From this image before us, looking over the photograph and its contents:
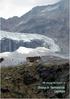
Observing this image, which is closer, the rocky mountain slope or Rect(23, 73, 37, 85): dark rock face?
the rocky mountain slope

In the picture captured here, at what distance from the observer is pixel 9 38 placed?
1252 inches

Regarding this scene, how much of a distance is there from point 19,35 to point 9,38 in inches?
56.5

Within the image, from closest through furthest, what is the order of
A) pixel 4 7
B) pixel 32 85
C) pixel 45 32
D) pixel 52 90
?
pixel 52 90 → pixel 32 85 → pixel 4 7 → pixel 45 32

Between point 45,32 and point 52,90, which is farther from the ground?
point 45,32

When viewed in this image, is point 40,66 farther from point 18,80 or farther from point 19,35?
point 19,35

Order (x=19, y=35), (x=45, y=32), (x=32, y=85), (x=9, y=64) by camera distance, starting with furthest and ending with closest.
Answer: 1. (x=19, y=35)
2. (x=45, y=32)
3. (x=9, y=64)
4. (x=32, y=85)

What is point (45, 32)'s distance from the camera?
3081 centimetres

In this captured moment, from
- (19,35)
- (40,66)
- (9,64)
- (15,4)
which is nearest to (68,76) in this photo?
(40,66)

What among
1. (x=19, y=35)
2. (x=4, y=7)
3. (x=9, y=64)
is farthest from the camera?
(x=19, y=35)

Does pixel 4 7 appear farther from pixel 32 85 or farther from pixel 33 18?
pixel 33 18

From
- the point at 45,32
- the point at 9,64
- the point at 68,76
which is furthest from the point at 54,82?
the point at 45,32

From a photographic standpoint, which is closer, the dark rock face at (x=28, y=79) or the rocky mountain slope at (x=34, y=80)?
the rocky mountain slope at (x=34, y=80)

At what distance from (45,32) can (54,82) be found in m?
14.4

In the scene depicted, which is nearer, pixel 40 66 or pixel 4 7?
pixel 40 66
